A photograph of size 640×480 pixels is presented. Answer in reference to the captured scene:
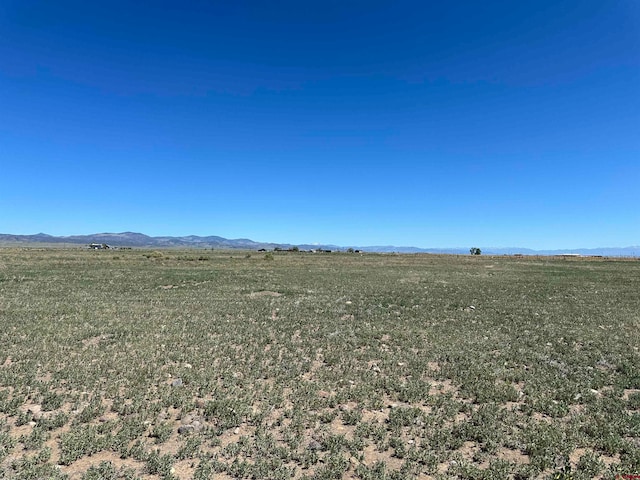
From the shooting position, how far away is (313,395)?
807 centimetres

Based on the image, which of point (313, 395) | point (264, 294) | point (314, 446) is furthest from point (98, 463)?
point (264, 294)

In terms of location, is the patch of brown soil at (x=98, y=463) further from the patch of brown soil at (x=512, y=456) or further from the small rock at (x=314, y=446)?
the patch of brown soil at (x=512, y=456)

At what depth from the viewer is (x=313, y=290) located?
84.4 feet

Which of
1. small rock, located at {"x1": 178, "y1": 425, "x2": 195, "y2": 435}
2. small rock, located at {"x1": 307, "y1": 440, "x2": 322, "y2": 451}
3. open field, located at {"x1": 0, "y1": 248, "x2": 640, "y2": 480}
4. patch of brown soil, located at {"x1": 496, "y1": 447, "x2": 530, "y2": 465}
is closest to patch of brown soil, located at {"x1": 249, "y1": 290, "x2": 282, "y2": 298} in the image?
open field, located at {"x1": 0, "y1": 248, "x2": 640, "y2": 480}

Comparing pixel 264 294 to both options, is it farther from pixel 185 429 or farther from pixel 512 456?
pixel 512 456

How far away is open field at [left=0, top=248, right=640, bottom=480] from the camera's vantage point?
567 centimetres

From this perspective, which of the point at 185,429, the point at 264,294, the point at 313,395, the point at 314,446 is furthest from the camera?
the point at 264,294

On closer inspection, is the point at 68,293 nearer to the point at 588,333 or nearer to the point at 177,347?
the point at 177,347

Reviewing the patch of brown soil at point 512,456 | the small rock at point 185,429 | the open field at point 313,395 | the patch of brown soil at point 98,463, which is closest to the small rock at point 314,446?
the open field at point 313,395

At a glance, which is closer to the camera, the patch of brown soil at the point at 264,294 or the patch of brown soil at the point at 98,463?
the patch of brown soil at the point at 98,463

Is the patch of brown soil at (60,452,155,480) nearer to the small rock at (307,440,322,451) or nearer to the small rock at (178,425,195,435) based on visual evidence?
the small rock at (178,425,195,435)

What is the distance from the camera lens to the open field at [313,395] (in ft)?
18.6

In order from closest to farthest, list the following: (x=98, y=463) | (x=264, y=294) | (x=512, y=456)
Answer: (x=98, y=463) < (x=512, y=456) < (x=264, y=294)

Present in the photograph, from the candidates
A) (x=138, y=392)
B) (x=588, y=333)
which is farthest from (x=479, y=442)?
(x=588, y=333)
